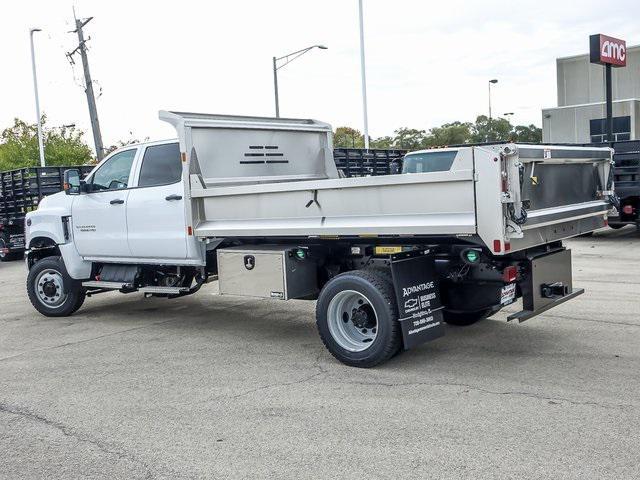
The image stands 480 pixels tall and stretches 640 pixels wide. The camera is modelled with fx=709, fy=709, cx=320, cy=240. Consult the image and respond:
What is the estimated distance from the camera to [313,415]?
5449 mm

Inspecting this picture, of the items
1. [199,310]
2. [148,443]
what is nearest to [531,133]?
[199,310]

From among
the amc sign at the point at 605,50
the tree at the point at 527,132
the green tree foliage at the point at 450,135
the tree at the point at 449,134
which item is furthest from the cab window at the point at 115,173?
the tree at the point at 527,132

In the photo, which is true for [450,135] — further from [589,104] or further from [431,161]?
[431,161]

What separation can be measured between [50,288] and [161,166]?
9.33 feet

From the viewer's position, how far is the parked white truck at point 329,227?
6.10 meters

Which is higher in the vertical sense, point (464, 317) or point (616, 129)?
point (616, 129)

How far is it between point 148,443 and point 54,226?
229 inches

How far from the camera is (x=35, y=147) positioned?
4516cm

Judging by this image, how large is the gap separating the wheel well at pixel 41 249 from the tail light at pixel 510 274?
21.6 ft

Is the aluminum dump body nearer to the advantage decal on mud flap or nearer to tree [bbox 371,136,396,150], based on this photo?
the advantage decal on mud flap

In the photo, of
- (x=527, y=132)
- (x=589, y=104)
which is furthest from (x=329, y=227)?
(x=527, y=132)

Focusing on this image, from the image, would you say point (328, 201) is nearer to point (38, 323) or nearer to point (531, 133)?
point (38, 323)

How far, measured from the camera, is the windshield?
1345 centimetres

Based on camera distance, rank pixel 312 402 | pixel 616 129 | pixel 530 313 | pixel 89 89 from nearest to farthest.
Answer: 1. pixel 312 402
2. pixel 530 313
3. pixel 89 89
4. pixel 616 129
